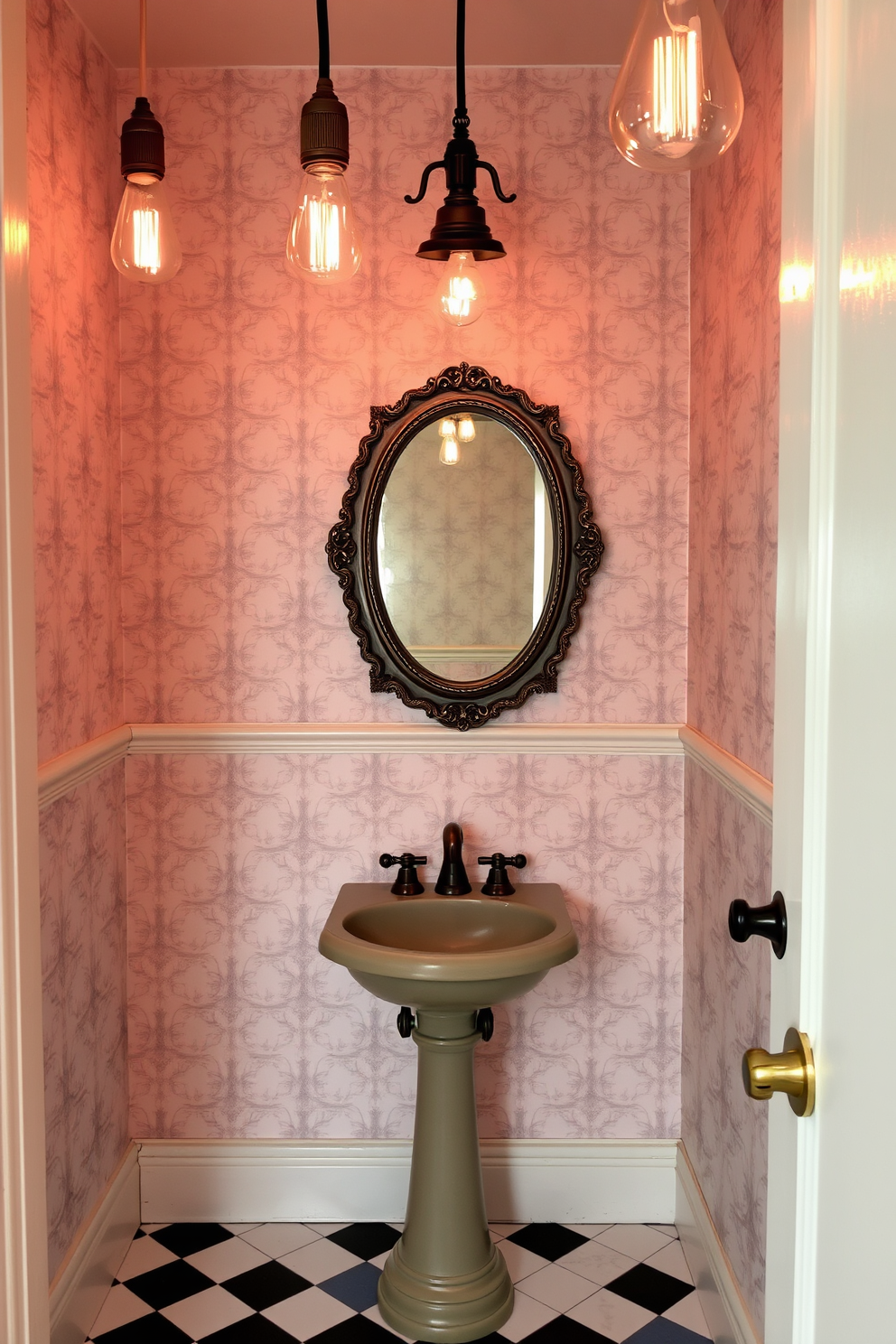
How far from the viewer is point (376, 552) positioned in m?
2.72

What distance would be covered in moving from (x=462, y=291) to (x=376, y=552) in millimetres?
631

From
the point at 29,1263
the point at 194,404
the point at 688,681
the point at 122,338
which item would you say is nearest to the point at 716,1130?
the point at 688,681

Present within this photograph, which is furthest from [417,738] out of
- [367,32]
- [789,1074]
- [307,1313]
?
[789,1074]

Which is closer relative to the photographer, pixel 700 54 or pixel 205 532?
pixel 700 54

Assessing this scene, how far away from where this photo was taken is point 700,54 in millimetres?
1230

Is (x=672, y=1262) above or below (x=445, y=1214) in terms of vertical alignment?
below

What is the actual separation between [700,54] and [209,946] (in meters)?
2.24

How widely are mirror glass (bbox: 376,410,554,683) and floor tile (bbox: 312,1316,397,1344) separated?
140 centimetres

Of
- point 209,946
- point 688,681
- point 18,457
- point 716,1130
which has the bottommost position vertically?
point 716,1130

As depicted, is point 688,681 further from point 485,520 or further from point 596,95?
point 596,95

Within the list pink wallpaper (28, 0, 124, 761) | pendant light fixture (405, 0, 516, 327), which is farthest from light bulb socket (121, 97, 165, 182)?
pendant light fixture (405, 0, 516, 327)

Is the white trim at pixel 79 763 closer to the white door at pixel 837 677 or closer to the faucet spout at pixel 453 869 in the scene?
the faucet spout at pixel 453 869

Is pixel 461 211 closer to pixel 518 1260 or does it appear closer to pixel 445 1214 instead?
pixel 445 1214

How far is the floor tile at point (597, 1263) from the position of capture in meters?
2.58
